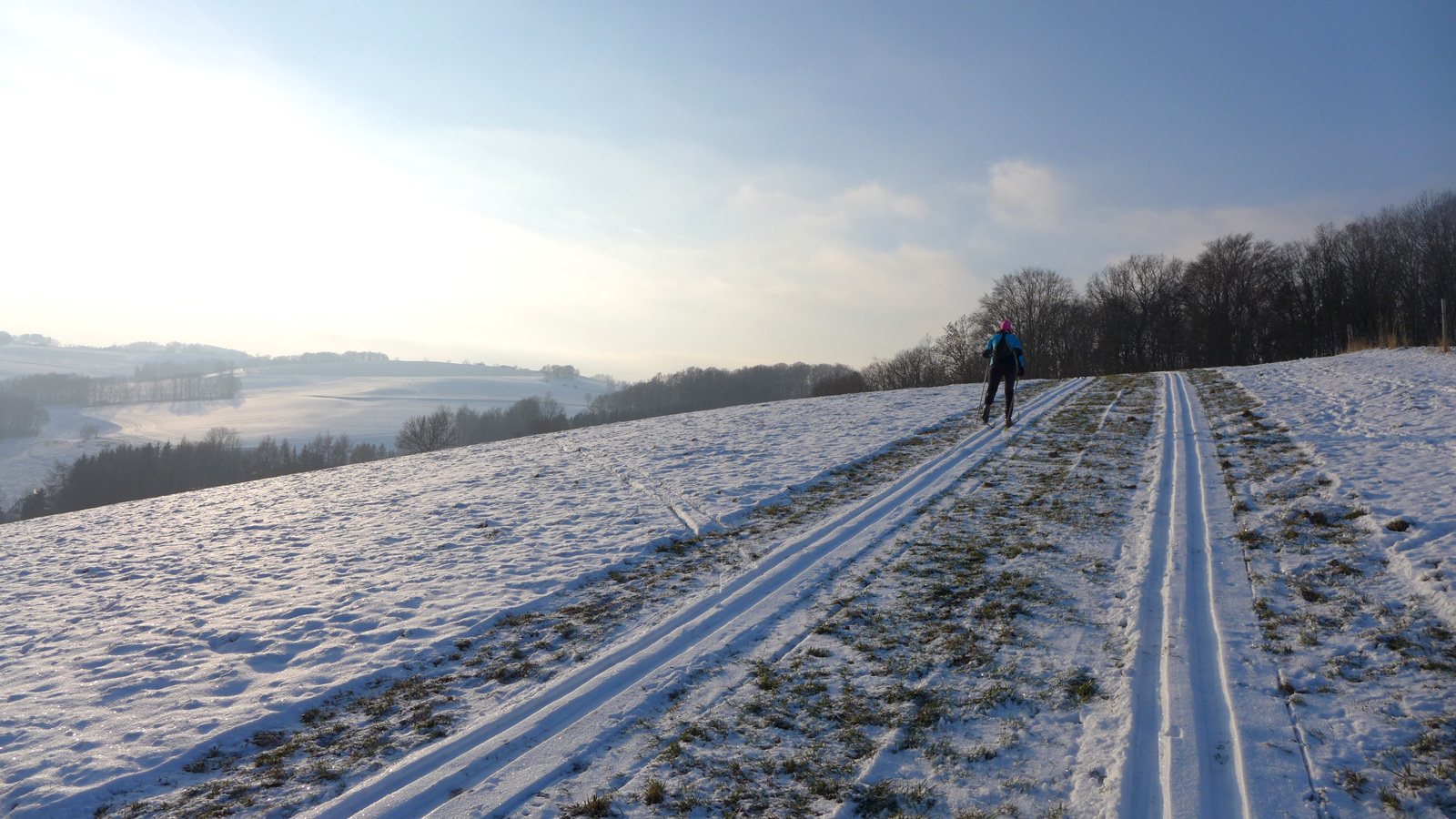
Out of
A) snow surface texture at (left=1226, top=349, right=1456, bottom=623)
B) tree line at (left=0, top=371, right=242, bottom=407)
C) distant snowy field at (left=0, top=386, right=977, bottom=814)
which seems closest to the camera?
distant snowy field at (left=0, top=386, right=977, bottom=814)

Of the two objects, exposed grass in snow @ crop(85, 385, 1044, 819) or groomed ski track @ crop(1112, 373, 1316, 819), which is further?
exposed grass in snow @ crop(85, 385, 1044, 819)

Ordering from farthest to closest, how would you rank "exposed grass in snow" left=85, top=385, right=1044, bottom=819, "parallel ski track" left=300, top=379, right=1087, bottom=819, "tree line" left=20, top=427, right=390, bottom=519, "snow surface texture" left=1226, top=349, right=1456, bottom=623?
1. "tree line" left=20, top=427, right=390, bottom=519
2. "snow surface texture" left=1226, top=349, right=1456, bottom=623
3. "exposed grass in snow" left=85, top=385, right=1044, bottom=819
4. "parallel ski track" left=300, top=379, right=1087, bottom=819

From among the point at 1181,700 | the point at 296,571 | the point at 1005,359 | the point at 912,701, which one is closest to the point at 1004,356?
the point at 1005,359

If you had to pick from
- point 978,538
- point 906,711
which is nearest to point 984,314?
point 978,538

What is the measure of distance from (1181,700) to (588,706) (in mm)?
3774

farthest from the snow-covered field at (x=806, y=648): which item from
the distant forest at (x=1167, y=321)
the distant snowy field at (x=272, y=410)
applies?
Answer: the distant snowy field at (x=272, y=410)

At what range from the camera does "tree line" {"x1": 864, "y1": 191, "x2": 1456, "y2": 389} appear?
4512 centimetres

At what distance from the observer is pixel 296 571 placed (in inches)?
330

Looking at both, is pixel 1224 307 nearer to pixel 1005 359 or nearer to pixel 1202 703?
pixel 1005 359

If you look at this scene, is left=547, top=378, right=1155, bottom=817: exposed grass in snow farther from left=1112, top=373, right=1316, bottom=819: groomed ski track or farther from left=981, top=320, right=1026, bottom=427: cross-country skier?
left=981, top=320, right=1026, bottom=427: cross-country skier

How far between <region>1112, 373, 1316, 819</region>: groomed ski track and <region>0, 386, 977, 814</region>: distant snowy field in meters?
5.38

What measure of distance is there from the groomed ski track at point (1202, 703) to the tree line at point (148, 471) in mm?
60406

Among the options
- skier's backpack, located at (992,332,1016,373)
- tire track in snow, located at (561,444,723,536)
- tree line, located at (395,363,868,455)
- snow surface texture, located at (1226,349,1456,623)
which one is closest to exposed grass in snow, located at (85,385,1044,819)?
tire track in snow, located at (561,444,723,536)

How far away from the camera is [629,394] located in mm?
103062
